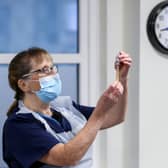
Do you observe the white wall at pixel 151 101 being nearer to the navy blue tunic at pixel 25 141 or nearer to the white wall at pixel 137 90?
the white wall at pixel 137 90

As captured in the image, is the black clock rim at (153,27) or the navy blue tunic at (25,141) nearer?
the navy blue tunic at (25,141)

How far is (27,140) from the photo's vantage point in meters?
1.43

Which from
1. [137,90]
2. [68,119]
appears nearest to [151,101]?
[137,90]


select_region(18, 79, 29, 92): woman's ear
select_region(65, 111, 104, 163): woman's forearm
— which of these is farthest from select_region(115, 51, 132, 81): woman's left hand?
select_region(18, 79, 29, 92): woman's ear

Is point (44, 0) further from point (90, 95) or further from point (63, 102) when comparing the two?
point (63, 102)

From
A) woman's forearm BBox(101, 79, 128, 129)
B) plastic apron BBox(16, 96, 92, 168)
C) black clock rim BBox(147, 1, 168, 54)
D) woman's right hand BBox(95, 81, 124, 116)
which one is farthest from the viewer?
black clock rim BBox(147, 1, 168, 54)

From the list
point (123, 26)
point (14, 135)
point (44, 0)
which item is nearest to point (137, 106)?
point (123, 26)

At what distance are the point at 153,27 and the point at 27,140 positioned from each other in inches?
46.0

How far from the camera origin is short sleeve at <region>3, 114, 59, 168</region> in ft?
4.62

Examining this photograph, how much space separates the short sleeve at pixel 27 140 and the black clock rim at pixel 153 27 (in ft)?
3.49

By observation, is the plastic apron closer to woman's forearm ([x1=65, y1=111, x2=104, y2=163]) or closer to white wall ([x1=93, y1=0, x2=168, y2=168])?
woman's forearm ([x1=65, y1=111, x2=104, y2=163])

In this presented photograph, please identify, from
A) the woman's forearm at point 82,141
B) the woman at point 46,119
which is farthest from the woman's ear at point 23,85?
the woman's forearm at point 82,141

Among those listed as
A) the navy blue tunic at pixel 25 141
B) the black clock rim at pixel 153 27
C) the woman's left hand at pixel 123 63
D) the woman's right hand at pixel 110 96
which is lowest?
the navy blue tunic at pixel 25 141

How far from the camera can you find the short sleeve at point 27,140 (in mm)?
1407
